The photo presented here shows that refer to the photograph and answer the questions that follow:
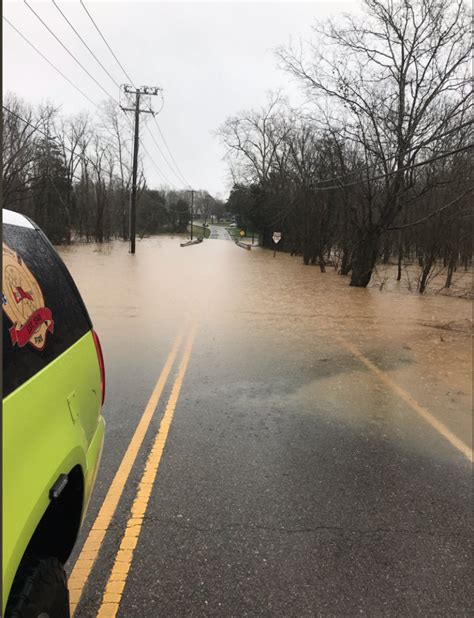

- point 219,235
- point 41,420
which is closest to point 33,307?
point 41,420

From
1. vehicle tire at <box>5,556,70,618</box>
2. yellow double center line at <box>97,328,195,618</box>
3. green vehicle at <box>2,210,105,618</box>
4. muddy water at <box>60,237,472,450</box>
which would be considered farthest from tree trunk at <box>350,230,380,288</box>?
vehicle tire at <box>5,556,70,618</box>

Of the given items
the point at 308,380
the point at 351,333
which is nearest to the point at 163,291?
the point at 351,333

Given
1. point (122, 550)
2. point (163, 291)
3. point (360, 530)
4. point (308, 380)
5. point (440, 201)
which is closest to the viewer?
point (122, 550)

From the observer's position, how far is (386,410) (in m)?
6.02

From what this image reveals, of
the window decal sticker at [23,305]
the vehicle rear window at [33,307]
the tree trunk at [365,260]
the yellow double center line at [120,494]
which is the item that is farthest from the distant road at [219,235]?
the window decal sticker at [23,305]

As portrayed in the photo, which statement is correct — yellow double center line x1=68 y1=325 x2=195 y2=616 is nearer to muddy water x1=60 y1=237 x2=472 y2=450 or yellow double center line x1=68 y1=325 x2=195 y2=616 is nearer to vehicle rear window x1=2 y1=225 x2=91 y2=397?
vehicle rear window x1=2 y1=225 x2=91 y2=397

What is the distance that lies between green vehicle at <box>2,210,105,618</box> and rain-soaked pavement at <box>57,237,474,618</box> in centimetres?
91

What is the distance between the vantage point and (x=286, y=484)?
155 inches

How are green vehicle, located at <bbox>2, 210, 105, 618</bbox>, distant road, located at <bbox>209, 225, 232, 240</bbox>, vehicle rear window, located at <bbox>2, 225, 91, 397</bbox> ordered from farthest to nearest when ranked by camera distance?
distant road, located at <bbox>209, 225, 232, 240</bbox>, vehicle rear window, located at <bbox>2, 225, 91, 397</bbox>, green vehicle, located at <bbox>2, 210, 105, 618</bbox>

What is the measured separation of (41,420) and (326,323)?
36.2 feet

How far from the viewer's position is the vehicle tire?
1515 millimetres

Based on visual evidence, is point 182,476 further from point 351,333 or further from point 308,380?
point 351,333

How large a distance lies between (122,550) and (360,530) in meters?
1.64

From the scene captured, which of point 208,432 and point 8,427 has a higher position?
point 8,427
